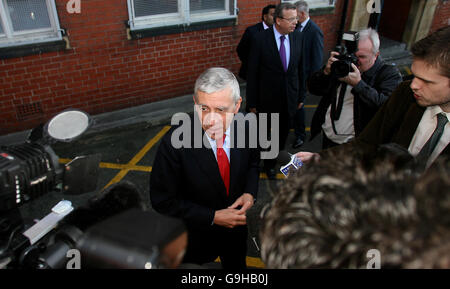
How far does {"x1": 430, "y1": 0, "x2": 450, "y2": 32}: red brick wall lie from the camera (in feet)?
29.5

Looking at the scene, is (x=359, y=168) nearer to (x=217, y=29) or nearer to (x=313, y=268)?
(x=313, y=268)

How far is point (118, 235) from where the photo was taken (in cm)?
84

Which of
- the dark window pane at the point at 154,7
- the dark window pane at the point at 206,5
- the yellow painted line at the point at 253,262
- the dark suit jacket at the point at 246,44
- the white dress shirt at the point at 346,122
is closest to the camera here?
the white dress shirt at the point at 346,122

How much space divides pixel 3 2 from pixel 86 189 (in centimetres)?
442

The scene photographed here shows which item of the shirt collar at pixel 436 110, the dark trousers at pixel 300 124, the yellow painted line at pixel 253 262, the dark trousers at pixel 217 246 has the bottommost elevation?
the yellow painted line at pixel 253 262

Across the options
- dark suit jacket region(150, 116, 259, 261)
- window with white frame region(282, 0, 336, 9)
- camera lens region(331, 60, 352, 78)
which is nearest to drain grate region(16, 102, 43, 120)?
dark suit jacket region(150, 116, 259, 261)

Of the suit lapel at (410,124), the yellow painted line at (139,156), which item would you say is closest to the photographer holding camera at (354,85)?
the suit lapel at (410,124)

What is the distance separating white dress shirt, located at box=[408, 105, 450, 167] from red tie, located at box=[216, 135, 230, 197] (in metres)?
1.12

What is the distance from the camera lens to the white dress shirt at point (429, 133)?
1.81m

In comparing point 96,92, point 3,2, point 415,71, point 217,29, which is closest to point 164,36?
point 217,29

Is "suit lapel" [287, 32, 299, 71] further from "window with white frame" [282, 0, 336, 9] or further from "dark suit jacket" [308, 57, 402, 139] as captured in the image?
"window with white frame" [282, 0, 336, 9]

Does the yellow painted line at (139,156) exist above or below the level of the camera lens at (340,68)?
below

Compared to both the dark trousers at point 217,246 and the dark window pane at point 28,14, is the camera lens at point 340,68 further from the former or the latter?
the dark window pane at point 28,14

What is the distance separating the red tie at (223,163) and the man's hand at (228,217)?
16 cm
